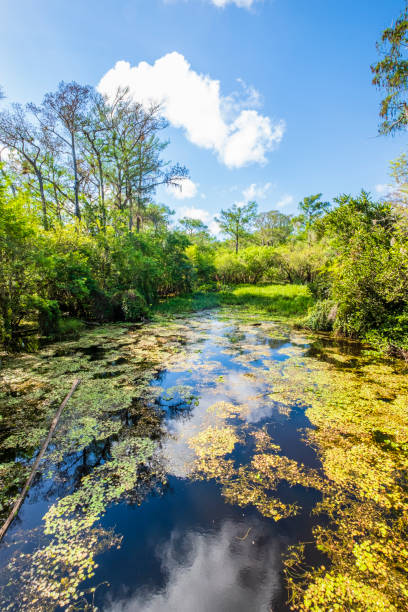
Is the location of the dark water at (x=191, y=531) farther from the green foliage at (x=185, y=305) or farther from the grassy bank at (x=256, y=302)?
the green foliage at (x=185, y=305)

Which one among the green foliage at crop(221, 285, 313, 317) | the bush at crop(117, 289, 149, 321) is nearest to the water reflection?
the bush at crop(117, 289, 149, 321)

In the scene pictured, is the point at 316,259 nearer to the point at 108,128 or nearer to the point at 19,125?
the point at 108,128

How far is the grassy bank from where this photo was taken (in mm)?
15397

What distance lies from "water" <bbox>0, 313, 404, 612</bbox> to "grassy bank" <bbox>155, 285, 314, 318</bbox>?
1086 cm

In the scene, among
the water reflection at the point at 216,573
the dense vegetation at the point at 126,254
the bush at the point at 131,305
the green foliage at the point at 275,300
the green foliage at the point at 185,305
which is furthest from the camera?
the green foliage at the point at 185,305

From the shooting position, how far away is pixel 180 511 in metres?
2.55

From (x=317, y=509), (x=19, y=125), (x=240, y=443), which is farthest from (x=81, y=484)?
(x=19, y=125)

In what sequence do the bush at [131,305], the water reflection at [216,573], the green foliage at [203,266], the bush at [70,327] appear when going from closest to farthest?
the water reflection at [216,573] → the bush at [70,327] → the bush at [131,305] → the green foliage at [203,266]

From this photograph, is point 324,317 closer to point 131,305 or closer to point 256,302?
point 131,305

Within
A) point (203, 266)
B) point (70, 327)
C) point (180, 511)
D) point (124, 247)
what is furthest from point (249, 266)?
point (180, 511)

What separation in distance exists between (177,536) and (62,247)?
32.8 feet

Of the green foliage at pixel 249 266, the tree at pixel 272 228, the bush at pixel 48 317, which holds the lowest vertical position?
the bush at pixel 48 317

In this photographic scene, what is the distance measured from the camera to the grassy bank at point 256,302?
15.4 meters

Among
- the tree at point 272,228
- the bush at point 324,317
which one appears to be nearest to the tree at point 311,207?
the tree at point 272,228
